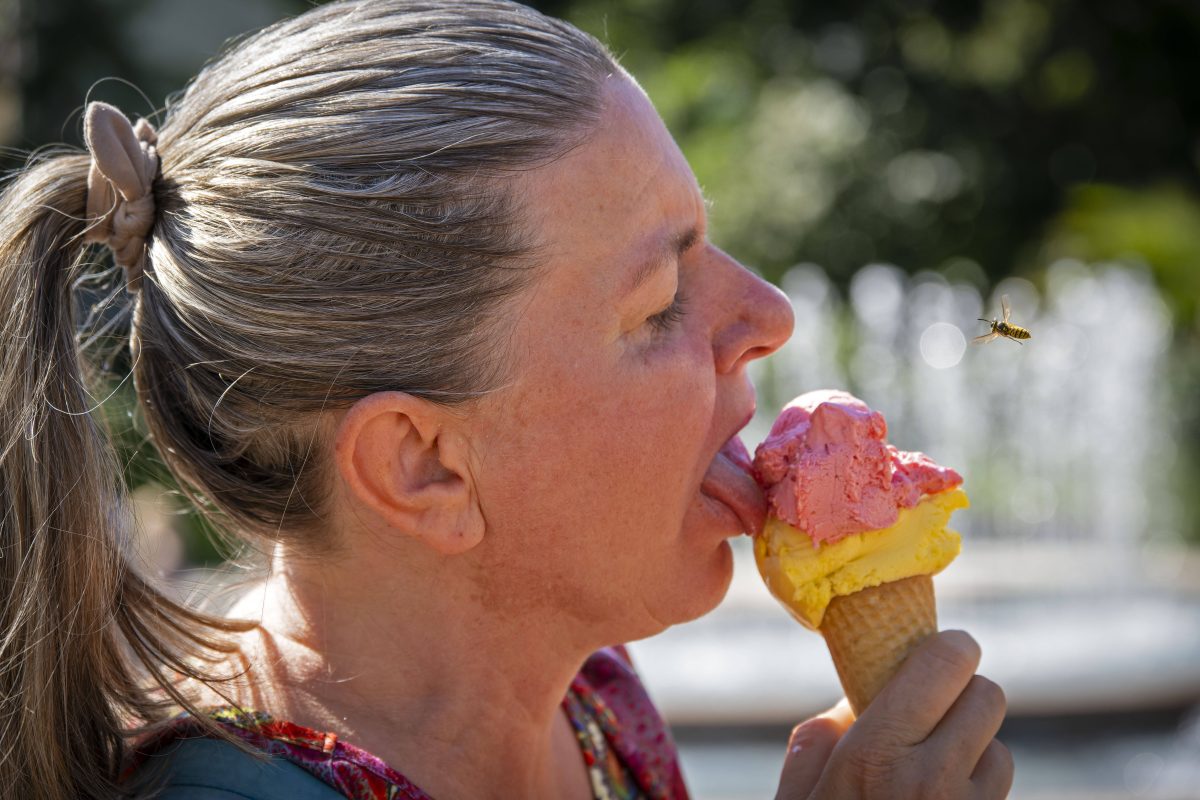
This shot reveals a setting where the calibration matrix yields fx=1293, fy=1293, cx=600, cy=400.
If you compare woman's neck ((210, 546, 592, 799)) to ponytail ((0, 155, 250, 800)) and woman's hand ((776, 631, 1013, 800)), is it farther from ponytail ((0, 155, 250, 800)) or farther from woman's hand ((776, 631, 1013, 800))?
woman's hand ((776, 631, 1013, 800))

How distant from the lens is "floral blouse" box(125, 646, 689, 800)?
73.6 inches

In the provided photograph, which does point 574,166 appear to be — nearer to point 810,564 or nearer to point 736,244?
point 810,564

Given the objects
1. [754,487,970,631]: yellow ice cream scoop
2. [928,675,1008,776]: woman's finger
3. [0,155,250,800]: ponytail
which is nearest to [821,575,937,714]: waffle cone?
[754,487,970,631]: yellow ice cream scoop

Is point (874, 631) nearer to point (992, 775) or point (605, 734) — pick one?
point (992, 775)

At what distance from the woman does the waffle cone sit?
2.9 inches

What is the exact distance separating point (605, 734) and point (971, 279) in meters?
16.2

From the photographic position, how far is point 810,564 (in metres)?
2.08

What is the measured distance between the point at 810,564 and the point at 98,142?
1.28m

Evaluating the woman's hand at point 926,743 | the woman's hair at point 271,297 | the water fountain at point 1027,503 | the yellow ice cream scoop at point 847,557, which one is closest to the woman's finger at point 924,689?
the woman's hand at point 926,743

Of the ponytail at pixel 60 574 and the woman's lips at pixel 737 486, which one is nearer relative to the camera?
the ponytail at pixel 60 574

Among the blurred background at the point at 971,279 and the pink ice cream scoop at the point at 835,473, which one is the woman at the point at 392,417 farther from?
the blurred background at the point at 971,279

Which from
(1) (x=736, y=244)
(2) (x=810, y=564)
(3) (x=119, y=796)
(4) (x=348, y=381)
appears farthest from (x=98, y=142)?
(1) (x=736, y=244)

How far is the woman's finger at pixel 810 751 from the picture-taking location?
203cm

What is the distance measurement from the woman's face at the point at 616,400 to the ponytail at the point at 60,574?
0.54 metres
